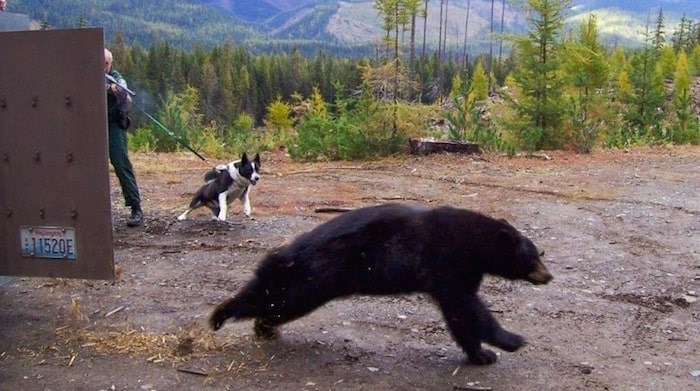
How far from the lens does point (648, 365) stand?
15.6ft

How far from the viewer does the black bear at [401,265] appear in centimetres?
456

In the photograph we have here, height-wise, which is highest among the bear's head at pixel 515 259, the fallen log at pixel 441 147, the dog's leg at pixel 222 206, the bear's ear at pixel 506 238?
the bear's ear at pixel 506 238

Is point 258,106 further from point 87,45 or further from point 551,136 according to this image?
point 87,45

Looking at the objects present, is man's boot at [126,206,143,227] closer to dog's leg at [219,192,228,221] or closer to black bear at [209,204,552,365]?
dog's leg at [219,192,228,221]

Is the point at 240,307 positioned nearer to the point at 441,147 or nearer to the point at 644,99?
the point at 441,147

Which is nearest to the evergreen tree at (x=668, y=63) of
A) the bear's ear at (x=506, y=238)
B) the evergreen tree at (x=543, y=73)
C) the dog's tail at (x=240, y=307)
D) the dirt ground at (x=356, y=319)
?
the evergreen tree at (x=543, y=73)

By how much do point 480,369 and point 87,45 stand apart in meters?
2.98

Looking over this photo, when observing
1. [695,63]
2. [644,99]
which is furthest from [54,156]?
[695,63]

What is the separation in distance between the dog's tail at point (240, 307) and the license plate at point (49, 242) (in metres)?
0.94

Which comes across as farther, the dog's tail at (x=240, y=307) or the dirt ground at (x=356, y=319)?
the dog's tail at (x=240, y=307)

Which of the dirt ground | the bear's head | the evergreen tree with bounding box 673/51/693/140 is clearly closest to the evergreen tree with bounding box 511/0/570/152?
the evergreen tree with bounding box 673/51/693/140

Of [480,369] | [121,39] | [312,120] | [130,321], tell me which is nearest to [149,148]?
[312,120]

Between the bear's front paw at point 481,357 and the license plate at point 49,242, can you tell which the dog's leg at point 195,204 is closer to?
the license plate at point 49,242

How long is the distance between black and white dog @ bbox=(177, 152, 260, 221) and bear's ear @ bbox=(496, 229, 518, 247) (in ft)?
14.3
